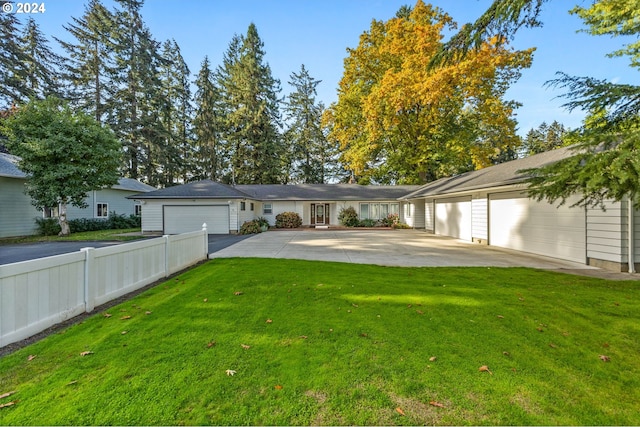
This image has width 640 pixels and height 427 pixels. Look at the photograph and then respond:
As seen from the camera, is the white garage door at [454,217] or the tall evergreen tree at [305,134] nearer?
the white garage door at [454,217]

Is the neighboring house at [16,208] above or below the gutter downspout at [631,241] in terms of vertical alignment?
above

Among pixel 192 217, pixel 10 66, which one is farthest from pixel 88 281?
pixel 10 66

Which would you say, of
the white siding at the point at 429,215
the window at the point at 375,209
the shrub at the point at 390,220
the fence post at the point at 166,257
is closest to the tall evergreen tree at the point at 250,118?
the window at the point at 375,209

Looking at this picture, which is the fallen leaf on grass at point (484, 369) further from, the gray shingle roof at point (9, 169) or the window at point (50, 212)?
the window at point (50, 212)

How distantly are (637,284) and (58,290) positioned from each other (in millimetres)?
10130

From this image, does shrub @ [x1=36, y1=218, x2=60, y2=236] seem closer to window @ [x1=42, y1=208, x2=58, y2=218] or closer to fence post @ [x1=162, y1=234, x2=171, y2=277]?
window @ [x1=42, y1=208, x2=58, y2=218]

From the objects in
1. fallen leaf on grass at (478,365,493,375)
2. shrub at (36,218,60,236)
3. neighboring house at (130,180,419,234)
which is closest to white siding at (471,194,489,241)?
neighboring house at (130,180,419,234)

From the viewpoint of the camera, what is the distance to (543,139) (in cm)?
4797

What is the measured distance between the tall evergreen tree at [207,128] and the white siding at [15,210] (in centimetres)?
1805

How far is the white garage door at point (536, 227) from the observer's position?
835 centimetres

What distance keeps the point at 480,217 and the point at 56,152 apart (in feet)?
69.0

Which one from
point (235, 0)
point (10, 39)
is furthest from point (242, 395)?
point (10, 39)

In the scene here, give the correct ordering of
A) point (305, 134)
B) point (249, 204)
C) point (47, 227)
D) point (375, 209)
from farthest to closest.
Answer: point (305, 134)
point (375, 209)
point (249, 204)
point (47, 227)

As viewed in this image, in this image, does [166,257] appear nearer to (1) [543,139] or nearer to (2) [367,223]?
(2) [367,223]
